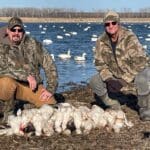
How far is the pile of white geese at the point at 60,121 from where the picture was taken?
23.5ft

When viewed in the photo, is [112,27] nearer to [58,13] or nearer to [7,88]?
[7,88]

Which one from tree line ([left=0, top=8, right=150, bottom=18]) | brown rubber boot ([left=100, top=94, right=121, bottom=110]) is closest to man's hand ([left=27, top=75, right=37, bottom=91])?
brown rubber boot ([left=100, top=94, right=121, bottom=110])

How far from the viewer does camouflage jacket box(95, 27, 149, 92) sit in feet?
26.5

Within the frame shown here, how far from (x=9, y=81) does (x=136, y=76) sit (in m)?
1.90

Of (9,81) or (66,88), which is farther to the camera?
(66,88)

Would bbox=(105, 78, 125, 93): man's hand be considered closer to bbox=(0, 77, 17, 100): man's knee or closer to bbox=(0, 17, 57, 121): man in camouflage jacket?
bbox=(0, 17, 57, 121): man in camouflage jacket

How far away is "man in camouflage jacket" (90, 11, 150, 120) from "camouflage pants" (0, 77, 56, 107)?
36.4 inches

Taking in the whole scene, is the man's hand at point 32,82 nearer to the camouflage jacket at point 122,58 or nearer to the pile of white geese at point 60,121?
the pile of white geese at point 60,121

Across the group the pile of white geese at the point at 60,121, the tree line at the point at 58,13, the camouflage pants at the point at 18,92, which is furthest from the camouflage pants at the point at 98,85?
the tree line at the point at 58,13

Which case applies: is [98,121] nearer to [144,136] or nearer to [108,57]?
[144,136]

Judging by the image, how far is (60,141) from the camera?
6.95m

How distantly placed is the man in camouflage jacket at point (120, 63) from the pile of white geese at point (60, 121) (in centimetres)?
73

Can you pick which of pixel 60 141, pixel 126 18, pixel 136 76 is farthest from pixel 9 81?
pixel 126 18

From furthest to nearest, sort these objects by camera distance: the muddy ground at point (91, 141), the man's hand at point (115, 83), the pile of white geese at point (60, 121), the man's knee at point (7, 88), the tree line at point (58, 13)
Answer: the tree line at point (58, 13)
the man's hand at point (115, 83)
the man's knee at point (7, 88)
the pile of white geese at point (60, 121)
the muddy ground at point (91, 141)
